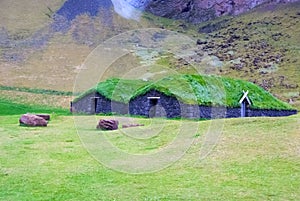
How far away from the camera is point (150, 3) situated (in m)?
145

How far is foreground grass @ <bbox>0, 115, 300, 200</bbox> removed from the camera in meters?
13.9

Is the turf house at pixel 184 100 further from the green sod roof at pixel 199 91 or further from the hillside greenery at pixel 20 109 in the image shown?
the hillside greenery at pixel 20 109

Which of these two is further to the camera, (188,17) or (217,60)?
(188,17)

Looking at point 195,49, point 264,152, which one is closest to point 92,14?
point 195,49

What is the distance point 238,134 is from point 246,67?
218 feet

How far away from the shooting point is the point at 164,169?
17.9 metres

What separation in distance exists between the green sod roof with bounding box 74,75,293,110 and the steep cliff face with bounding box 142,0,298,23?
263ft

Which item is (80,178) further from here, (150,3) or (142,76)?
(150,3)

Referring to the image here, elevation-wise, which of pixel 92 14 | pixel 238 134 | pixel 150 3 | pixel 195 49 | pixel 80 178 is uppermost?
pixel 150 3

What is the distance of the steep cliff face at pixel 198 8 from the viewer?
417 ft

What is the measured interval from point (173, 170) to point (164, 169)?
0.44 m

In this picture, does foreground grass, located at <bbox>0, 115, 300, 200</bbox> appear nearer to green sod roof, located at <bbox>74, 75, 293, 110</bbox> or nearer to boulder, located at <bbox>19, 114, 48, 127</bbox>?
boulder, located at <bbox>19, 114, 48, 127</bbox>

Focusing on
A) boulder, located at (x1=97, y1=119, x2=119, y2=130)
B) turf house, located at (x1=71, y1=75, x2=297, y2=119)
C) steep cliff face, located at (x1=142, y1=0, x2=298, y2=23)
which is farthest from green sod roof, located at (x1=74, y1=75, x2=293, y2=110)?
steep cliff face, located at (x1=142, y1=0, x2=298, y2=23)

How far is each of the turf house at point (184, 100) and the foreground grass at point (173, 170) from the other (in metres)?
14.3
